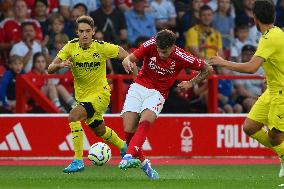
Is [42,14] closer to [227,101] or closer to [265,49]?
[227,101]

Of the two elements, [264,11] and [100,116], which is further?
[100,116]

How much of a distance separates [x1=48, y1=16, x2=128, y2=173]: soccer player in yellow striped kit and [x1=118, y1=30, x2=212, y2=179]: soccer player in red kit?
998mm

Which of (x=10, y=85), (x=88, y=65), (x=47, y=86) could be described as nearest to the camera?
(x=88, y=65)

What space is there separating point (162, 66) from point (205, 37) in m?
6.90

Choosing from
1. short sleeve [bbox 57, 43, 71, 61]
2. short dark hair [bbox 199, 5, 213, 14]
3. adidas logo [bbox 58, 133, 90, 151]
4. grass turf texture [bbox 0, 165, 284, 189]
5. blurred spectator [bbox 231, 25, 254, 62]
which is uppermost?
short dark hair [bbox 199, 5, 213, 14]

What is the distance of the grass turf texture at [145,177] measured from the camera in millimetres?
12734

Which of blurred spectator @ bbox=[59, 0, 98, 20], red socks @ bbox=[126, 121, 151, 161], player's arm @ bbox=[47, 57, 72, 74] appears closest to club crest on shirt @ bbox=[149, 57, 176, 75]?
red socks @ bbox=[126, 121, 151, 161]

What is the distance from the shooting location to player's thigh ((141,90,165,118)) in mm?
13672

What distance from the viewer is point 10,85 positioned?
19.2m

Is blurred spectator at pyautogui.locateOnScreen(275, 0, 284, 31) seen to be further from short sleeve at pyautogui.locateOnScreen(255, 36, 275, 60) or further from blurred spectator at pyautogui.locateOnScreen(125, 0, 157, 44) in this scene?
short sleeve at pyautogui.locateOnScreen(255, 36, 275, 60)

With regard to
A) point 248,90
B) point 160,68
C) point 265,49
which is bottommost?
point 248,90

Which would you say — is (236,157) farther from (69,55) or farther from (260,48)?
(260,48)

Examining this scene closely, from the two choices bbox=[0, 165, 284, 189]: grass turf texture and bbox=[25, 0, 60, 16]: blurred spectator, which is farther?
bbox=[25, 0, 60, 16]: blurred spectator

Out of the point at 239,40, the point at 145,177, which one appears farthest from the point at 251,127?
the point at 239,40
